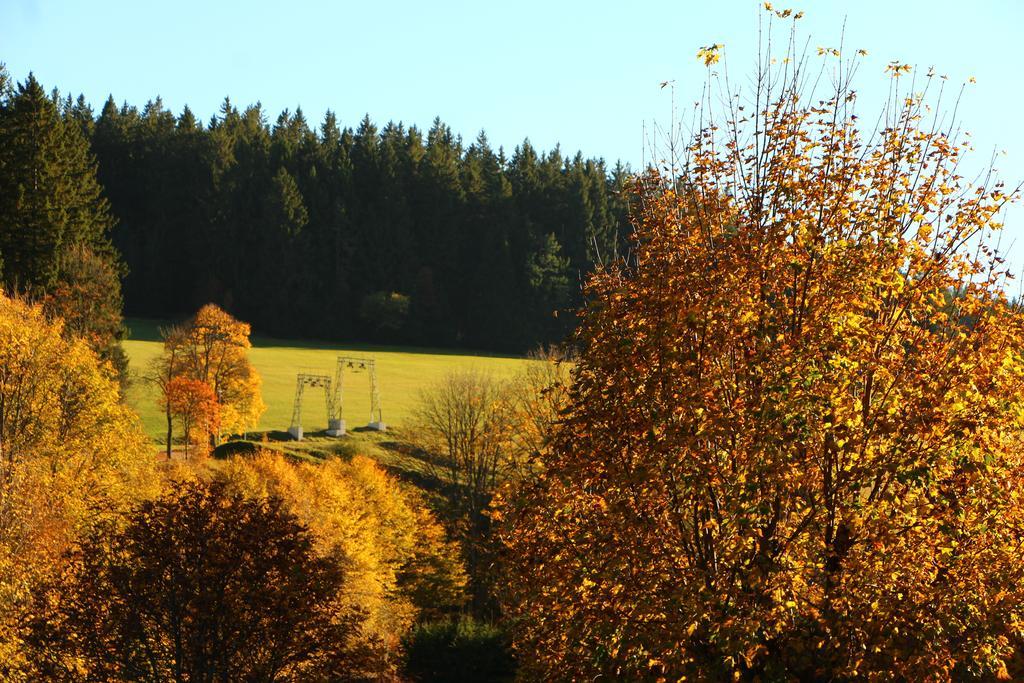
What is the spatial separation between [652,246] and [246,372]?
62.7 metres

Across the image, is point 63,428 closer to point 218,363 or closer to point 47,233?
point 47,233

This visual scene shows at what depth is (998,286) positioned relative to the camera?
45.6 feet

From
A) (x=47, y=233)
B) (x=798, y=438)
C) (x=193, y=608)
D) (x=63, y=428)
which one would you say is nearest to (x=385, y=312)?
(x=47, y=233)

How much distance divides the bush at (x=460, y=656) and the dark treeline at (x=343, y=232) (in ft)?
259

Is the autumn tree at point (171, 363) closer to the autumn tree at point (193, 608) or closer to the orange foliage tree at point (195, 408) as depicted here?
the orange foliage tree at point (195, 408)

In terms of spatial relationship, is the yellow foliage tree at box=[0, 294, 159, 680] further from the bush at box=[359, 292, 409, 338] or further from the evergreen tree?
the bush at box=[359, 292, 409, 338]

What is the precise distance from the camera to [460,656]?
38781mm

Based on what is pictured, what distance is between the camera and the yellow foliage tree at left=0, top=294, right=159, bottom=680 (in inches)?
1657

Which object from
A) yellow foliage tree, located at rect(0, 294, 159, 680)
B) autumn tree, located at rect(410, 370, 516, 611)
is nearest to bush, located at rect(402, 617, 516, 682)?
yellow foliage tree, located at rect(0, 294, 159, 680)

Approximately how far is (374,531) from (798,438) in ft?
142

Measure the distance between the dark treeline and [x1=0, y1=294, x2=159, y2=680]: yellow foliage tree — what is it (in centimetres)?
6912

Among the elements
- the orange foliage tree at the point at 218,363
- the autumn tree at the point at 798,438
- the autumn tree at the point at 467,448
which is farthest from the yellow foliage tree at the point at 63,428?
the autumn tree at the point at 798,438

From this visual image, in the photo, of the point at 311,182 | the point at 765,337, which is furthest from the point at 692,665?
the point at 311,182

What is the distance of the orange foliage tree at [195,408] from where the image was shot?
6575cm
